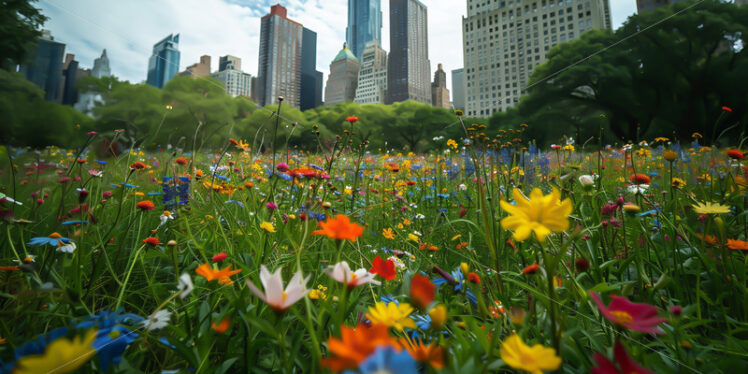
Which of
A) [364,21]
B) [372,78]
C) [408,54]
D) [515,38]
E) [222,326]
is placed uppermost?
[364,21]

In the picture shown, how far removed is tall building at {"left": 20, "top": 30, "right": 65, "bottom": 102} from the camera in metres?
0.65

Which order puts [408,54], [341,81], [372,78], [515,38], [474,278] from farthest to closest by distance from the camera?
1. [408,54]
2. [372,78]
3. [341,81]
4. [515,38]
5. [474,278]

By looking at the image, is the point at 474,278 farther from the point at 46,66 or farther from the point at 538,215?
the point at 46,66

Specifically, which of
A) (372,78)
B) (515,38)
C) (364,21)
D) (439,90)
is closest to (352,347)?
(515,38)

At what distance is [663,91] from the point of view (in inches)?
109

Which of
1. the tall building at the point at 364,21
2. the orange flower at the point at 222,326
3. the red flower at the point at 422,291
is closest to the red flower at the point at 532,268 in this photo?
the red flower at the point at 422,291

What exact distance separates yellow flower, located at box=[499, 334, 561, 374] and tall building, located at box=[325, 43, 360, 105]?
27.2 m

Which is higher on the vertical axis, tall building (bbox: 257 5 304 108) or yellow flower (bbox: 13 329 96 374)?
tall building (bbox: 257 5 304 108)

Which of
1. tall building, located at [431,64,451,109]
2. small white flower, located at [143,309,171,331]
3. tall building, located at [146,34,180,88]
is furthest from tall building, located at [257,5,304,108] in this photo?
tall building, located at [431,64,451,109]

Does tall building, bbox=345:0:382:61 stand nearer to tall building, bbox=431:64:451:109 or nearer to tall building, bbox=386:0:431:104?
tall building, bbox=386:0:431:104

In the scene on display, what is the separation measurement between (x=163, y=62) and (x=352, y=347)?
101cm

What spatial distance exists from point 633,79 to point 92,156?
4179 mm

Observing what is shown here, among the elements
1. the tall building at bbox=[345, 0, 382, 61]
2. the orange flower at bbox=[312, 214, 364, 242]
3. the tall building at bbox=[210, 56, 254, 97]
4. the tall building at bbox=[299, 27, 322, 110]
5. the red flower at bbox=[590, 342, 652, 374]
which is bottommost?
the red flower at bbox=[590, 342, 652, 374]

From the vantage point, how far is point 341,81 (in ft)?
93.3
